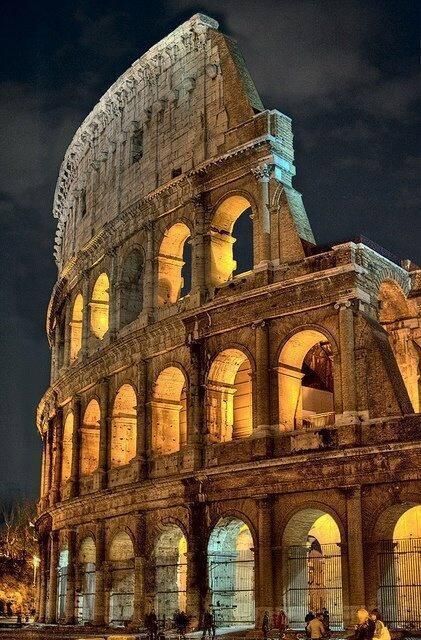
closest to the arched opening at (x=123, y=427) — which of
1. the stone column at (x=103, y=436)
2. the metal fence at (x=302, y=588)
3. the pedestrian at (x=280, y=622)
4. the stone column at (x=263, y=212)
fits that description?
the stone column at (x=103, y=436)

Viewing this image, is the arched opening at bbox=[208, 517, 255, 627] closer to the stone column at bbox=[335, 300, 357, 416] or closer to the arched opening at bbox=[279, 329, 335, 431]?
the arched opening at bbox=[279, 329, 335, 431]

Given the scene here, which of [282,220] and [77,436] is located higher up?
[282,220]

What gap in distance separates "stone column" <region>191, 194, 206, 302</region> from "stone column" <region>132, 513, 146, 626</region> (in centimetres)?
619

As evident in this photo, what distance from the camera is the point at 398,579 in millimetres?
20109

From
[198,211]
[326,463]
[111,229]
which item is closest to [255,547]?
[326,463]

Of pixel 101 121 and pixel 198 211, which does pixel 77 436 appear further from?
pixel 101 121

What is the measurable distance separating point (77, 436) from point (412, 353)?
10.8 meters

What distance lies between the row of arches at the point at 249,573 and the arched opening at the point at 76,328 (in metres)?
7.32

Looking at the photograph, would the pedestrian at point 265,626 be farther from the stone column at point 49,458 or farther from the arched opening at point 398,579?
the stone column at point 49,458

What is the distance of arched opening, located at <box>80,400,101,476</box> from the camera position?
96.0 ft

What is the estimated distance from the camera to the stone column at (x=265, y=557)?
21.1 m

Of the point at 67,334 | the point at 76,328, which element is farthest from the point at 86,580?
the point at 76,328

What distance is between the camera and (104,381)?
1101 inches

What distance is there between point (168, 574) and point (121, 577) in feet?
6.54
